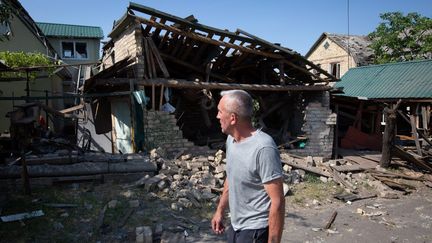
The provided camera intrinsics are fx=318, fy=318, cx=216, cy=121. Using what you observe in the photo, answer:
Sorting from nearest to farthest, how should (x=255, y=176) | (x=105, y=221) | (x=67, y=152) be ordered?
(x=255, y=176) → (x=105, y=221) → (x=67, y=152)

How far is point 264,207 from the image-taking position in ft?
8.54

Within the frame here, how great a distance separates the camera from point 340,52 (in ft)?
84.8

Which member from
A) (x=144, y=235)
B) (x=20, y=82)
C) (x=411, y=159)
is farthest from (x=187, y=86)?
(x=20, y=82)

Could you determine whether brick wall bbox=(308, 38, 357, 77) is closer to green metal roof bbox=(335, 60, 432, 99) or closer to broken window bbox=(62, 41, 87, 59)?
green metal roof bbox=(335, 60, 432, 99)

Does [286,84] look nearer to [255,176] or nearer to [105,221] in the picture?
[105,221]

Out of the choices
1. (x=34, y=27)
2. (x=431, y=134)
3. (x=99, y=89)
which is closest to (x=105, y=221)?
(x=99, y=89)

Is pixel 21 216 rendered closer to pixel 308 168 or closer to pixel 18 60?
pixel 308 168

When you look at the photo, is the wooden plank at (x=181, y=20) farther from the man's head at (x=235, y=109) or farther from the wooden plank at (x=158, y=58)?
the man's head at (x=235, y=109)

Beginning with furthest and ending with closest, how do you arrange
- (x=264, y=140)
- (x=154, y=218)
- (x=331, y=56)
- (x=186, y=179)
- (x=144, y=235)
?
(x=331, y=56) → (x=186, y=179) → (x=154, y=218) → (x=144, y=235) → (x=264, y=140)

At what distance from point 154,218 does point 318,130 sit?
7698 mm

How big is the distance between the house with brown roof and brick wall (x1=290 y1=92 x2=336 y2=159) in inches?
586

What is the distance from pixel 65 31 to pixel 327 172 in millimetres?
26205

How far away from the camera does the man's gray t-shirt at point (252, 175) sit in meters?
2.46

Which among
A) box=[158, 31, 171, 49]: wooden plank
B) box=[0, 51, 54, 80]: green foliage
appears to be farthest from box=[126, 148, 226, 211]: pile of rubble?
box=[0, 51, 54, 80]: green foliage
